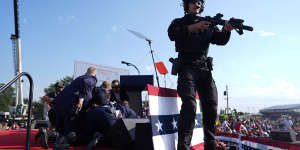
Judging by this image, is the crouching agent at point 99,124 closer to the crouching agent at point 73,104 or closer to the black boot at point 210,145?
the crouching agent at point 73,104

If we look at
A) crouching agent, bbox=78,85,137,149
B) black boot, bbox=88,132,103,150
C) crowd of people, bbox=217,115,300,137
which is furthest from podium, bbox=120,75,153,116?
crowd of people, bbox=217,115,300,137

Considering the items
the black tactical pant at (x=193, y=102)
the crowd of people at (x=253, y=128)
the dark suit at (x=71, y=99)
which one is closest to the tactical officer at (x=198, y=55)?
the black tactical pant at (x=193, y=102)

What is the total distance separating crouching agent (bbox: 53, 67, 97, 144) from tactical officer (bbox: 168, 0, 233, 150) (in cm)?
158

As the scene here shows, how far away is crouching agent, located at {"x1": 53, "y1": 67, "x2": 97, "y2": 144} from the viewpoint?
353cm

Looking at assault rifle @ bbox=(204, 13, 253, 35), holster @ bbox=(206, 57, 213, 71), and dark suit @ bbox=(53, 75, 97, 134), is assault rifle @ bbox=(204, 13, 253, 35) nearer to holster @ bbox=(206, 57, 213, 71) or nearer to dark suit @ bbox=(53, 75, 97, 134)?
holster @ bbox=(206, 57, 213, 71)

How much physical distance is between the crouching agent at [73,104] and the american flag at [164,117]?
4.44 feet

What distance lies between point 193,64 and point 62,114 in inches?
84.5

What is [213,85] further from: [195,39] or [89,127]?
[89,127]

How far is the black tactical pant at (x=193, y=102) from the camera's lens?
2.53 metres

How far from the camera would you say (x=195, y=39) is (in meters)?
2.85

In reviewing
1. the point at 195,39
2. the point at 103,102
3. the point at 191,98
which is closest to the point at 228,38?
the point at 195,39

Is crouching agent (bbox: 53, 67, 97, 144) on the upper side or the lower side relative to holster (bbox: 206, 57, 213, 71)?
lower

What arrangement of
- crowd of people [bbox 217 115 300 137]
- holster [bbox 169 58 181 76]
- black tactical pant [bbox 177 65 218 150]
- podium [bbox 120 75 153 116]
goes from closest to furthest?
black tactical pant [bbox 177 65 218 150] < holster [bbox 169 58 181 76] < podium [bbox 120 75 153 116] < crowd of people [bbox 217 115 300 137]

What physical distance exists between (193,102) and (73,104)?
1834 mm
